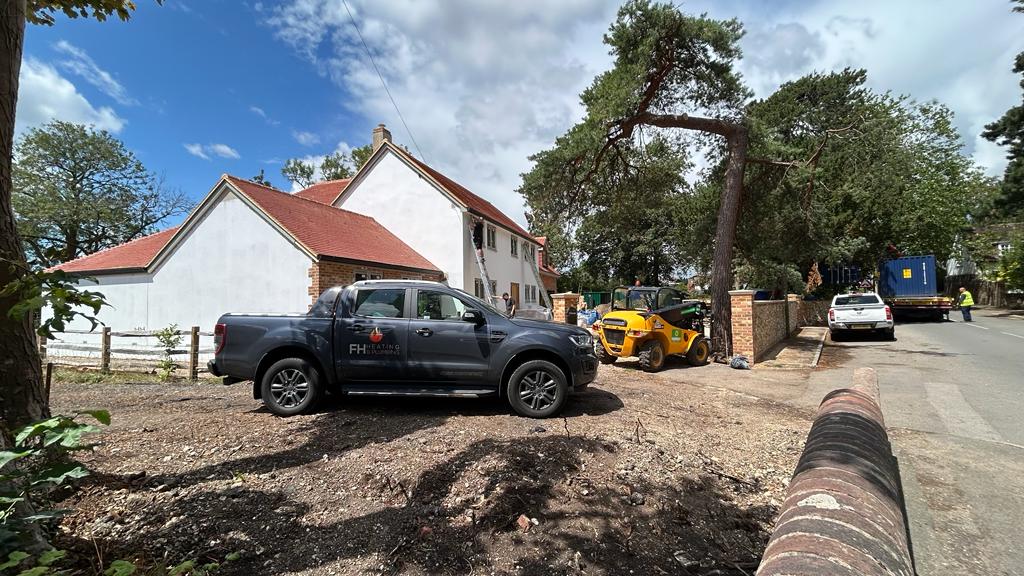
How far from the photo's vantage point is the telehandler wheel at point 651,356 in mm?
9883

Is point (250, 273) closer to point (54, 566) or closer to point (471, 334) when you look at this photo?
point (471, 334)

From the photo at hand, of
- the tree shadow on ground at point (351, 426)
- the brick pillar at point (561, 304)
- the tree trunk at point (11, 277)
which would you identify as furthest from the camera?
the brick pillar at point (561, 304)

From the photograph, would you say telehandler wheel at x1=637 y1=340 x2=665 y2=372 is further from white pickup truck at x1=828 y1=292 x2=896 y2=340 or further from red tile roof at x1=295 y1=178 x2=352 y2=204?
red tile roof at x1=295 y1=178 x2=352 y2=204

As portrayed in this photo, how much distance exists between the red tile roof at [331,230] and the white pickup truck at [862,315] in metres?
15.3

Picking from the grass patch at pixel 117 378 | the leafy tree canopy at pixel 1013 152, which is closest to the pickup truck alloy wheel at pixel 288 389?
the grass patch at pixel 117 378

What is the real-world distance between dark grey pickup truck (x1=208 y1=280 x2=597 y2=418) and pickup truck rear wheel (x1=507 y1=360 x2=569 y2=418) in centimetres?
1

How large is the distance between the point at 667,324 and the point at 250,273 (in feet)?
38.8

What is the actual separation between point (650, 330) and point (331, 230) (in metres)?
10.8

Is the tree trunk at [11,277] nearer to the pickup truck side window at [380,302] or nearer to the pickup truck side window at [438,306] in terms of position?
the pickup truck side window at [380,302]

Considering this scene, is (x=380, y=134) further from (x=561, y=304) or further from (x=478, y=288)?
(x=561, y=304)

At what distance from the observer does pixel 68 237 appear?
97.2 ft

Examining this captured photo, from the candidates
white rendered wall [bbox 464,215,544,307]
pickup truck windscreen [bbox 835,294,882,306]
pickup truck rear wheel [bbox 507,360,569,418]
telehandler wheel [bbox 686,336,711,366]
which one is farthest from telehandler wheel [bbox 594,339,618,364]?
pickup truck windscreen [bbox 835,294,882,306]

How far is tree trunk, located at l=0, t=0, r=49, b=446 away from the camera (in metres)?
2.53

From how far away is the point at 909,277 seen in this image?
22219 millimetres
